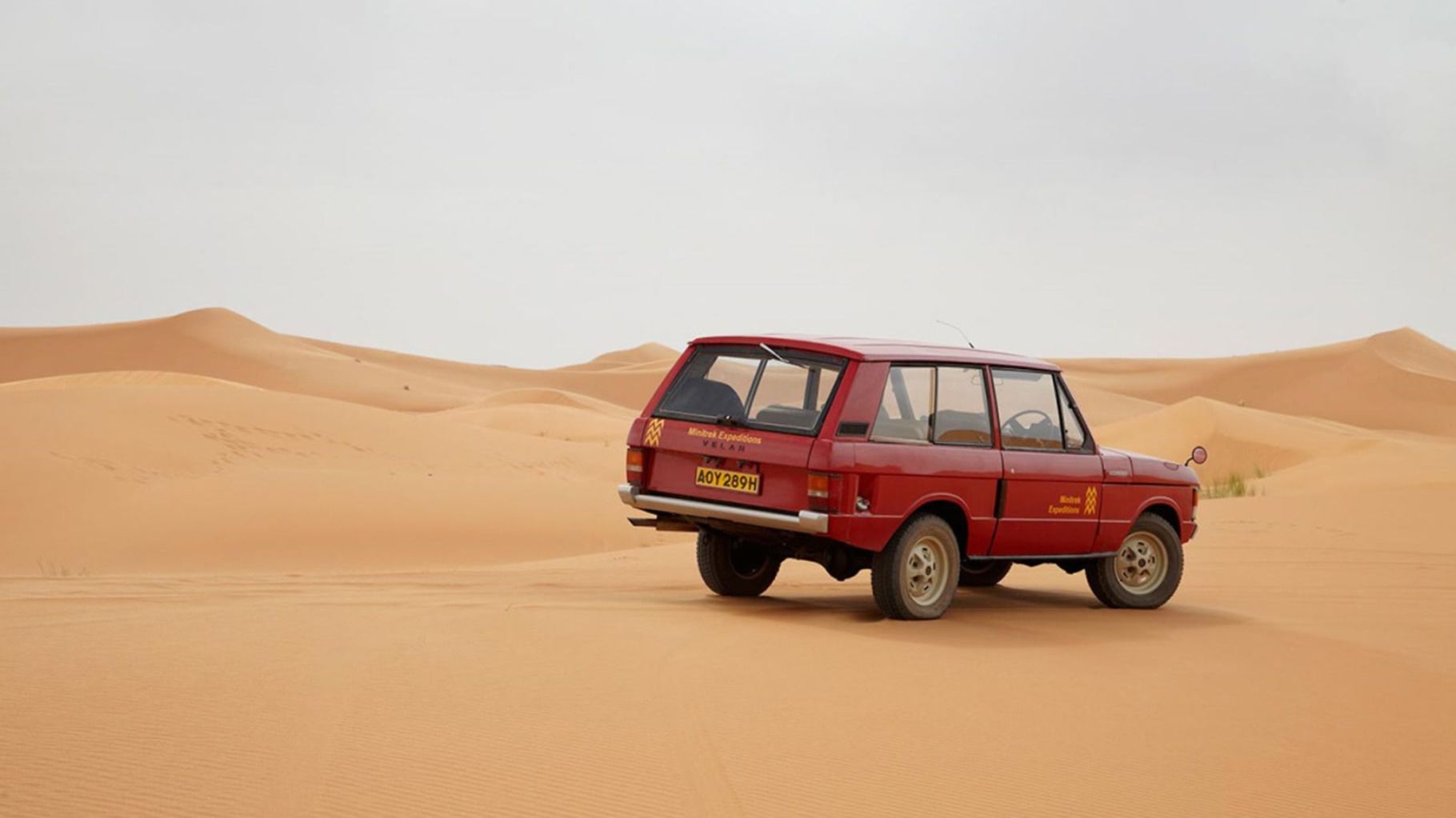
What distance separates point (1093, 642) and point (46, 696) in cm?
609

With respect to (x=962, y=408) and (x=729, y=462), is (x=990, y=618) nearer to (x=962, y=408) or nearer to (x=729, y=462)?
(x=962, y=408)

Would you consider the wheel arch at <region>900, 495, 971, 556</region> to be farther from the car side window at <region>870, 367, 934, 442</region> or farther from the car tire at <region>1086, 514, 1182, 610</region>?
the car tire at <region>1086, 514, 1182, 610</region>

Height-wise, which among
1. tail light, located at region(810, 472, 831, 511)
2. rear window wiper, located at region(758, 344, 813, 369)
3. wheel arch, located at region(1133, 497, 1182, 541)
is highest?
rear window wiper, located at region(758, 344, 813, 369)

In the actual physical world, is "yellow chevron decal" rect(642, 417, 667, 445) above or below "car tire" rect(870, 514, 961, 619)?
above

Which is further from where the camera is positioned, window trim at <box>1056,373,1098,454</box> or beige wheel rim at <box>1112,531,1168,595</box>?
beige wheel rim at <box>1112,531,1168,595</box>

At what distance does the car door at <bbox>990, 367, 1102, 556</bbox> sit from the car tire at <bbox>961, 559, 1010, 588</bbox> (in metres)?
1.64

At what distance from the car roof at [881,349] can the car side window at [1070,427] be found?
0.65 ft

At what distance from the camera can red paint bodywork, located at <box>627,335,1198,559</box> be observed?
9.73 meters

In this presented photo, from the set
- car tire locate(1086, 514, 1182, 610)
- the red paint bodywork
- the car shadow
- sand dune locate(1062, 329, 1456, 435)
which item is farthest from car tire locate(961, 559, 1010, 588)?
sand dune locate(1062, 329, 1456, 435)

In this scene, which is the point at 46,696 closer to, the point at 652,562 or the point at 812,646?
the point at 812,646

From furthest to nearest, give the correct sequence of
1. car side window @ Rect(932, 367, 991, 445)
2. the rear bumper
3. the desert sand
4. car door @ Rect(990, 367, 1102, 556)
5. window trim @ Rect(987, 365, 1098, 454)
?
window trim @ Rect(987, 365, 1098, 454) < car door @ Rect(990, 367, 1102, 556) < car side window @ Rect(932, 367, 991, 445) < the rear bumper < the desert sand

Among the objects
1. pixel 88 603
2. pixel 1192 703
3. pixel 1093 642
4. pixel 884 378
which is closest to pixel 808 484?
pixel 884 378

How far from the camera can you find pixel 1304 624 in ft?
36.9

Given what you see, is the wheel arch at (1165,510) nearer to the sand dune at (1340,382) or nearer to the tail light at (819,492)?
the tail light at (819,492)
